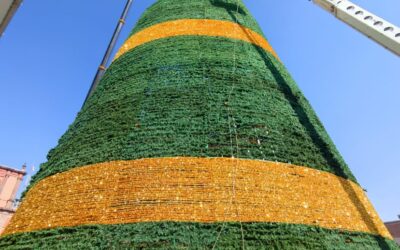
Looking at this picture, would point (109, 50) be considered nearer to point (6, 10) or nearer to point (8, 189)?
point (6, 10)

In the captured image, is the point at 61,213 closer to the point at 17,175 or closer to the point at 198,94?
the point at 198,94

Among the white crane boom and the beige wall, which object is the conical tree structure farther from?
the beige wall

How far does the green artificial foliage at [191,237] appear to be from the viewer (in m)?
2.99

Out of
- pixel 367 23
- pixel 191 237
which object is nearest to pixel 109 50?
pixel 367 23

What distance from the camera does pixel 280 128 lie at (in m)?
4.38

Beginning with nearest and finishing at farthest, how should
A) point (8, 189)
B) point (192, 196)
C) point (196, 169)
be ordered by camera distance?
point (192, 196)
point (196, 169)
point (8, 189)

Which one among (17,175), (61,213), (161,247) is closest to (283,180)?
(161,247)

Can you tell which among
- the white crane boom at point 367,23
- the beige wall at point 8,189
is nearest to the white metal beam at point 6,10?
the white crane boom at point 367,23

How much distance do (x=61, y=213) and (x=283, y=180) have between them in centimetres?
277

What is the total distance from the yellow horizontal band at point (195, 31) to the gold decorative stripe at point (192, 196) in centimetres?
306

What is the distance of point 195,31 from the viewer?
580 centimetres

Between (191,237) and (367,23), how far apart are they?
566 cm

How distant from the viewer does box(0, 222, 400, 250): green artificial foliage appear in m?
2.99

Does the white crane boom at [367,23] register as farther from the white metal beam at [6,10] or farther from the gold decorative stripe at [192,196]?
the white metal beam at [6,10]
